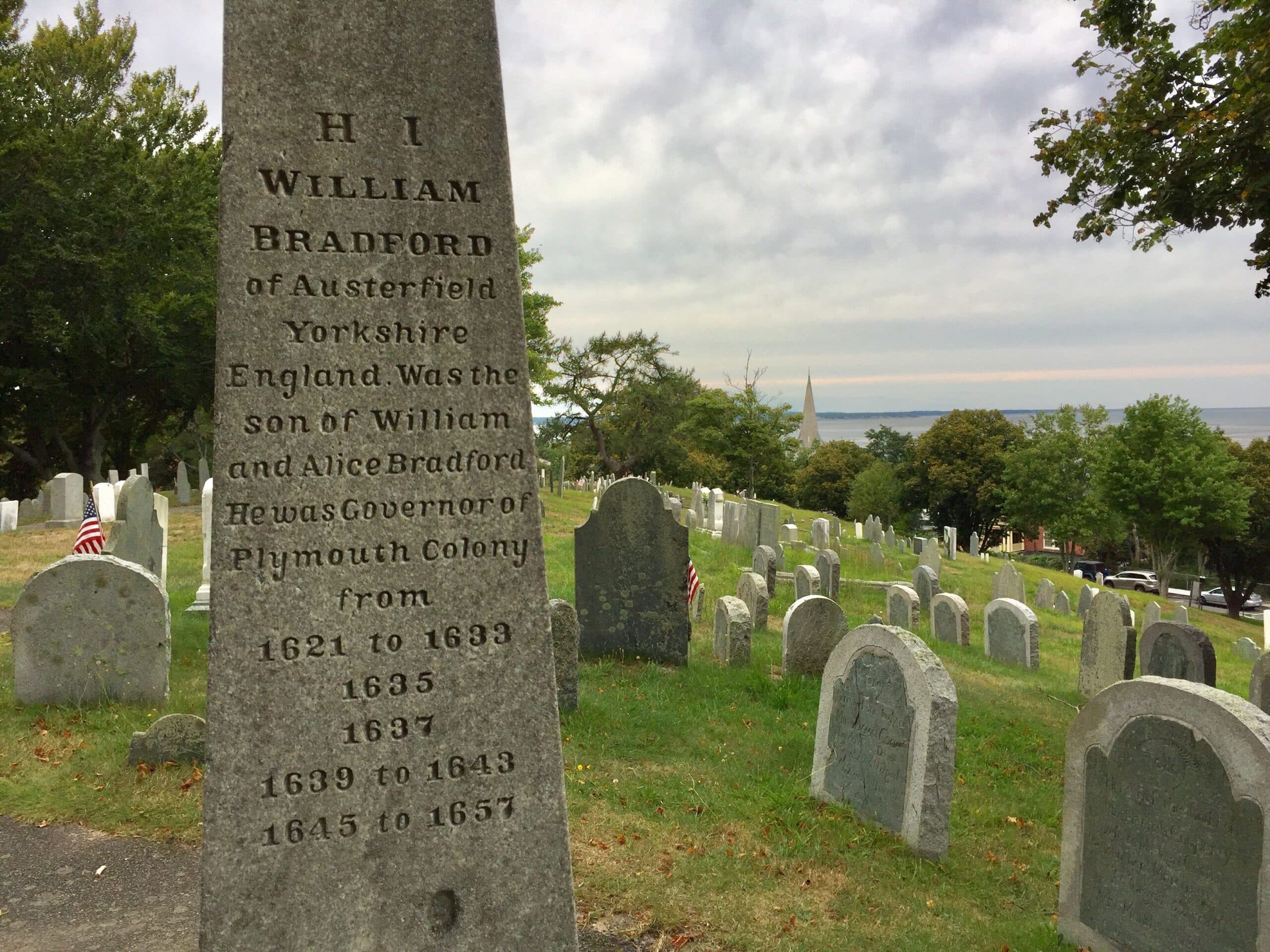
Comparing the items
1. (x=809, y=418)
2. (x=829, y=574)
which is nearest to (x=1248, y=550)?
(x=829, y=574)

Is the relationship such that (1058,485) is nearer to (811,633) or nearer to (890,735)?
(811,633)

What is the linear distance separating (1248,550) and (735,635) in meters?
47.7

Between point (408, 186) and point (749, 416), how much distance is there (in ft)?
135

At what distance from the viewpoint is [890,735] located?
568cm

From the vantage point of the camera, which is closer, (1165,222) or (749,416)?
(1165,222)

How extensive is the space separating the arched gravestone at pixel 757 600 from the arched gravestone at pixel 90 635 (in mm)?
7346

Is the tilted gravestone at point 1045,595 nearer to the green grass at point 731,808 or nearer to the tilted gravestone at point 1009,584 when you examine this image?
the tilted gravestone at point 1009,584

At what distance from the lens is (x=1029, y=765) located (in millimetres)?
7543

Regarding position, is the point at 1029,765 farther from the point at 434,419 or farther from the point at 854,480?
the point at 854,480

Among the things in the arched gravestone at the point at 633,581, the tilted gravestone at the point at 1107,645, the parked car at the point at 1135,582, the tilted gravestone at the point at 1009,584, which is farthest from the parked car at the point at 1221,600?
the arched gravestone at the point at 633,581

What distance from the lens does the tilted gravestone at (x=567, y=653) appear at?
736cm

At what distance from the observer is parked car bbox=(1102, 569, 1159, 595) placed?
47.1 meters

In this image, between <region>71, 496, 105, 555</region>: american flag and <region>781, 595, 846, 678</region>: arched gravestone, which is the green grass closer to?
<region>781, 595, 846, 678</region>: arched gravestone

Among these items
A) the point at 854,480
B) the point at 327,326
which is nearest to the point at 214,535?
the point at 327,326
